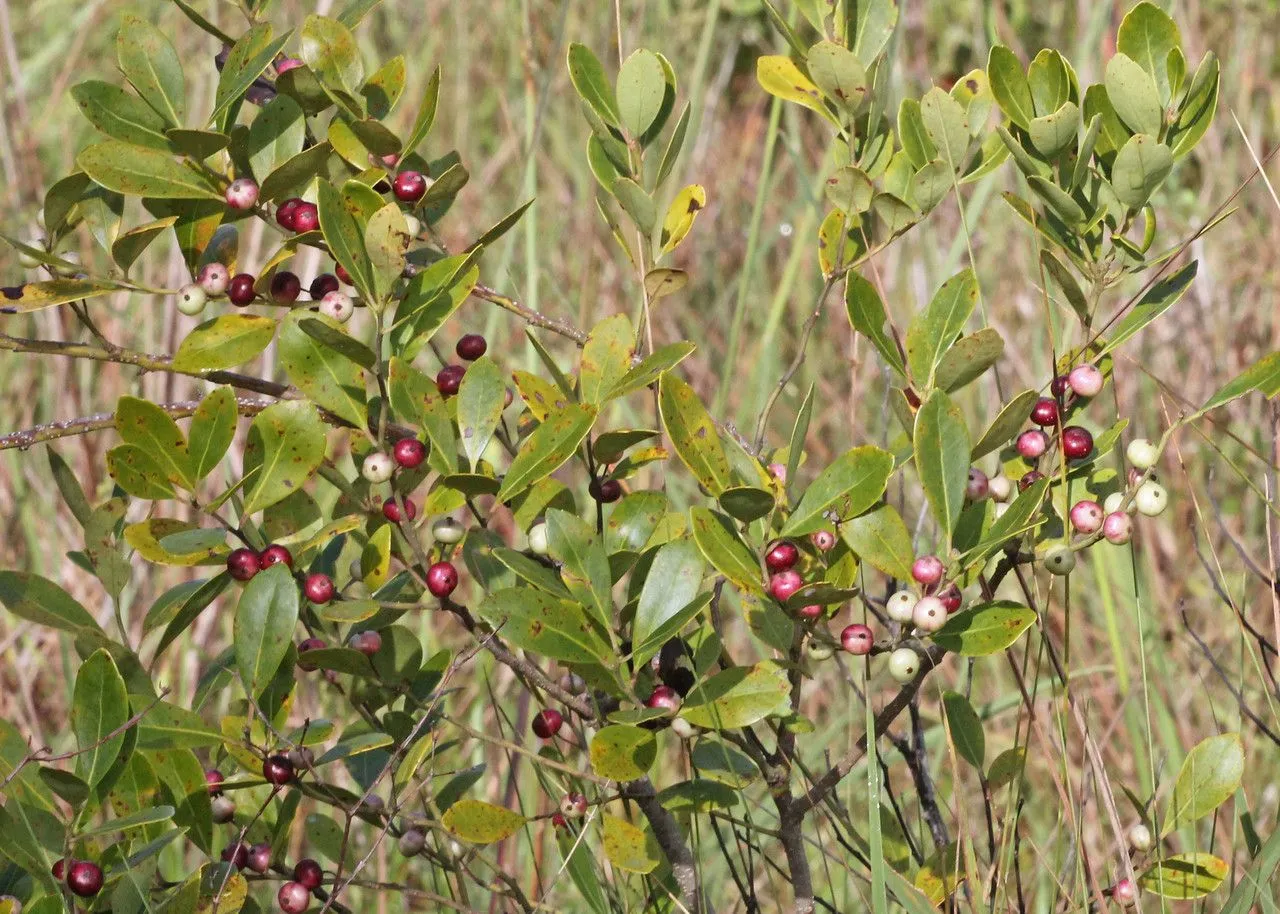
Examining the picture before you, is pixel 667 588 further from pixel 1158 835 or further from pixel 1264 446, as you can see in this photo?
pixel 1264 446

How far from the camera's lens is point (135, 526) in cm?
74

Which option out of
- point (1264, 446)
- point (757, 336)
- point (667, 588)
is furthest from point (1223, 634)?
point (667, 588)

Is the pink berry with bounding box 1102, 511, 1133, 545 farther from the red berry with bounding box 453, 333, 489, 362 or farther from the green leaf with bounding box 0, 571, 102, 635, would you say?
the green leaf with bounding box 0, 571, 102, 635

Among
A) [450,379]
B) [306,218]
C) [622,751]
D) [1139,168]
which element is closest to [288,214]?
[306,218]

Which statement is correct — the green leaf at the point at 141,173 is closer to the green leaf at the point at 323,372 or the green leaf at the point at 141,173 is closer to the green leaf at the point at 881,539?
the green leaf at the point at 323,372

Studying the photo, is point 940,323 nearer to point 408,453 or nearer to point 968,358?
point 968,358

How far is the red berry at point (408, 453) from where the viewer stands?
770mm

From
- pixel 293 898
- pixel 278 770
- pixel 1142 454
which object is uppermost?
pixel 1142 454

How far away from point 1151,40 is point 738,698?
416 millimetres

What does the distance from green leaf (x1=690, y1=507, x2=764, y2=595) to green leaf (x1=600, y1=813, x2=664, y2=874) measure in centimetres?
20

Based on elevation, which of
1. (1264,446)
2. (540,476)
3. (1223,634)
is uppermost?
(540,476)

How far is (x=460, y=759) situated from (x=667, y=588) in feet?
3.49

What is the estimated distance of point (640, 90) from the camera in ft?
2.72

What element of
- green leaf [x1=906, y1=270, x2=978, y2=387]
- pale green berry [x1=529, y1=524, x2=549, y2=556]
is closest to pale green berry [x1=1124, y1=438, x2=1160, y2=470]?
green leaf [x1=906, y1=270, x2=978, y2=387]
